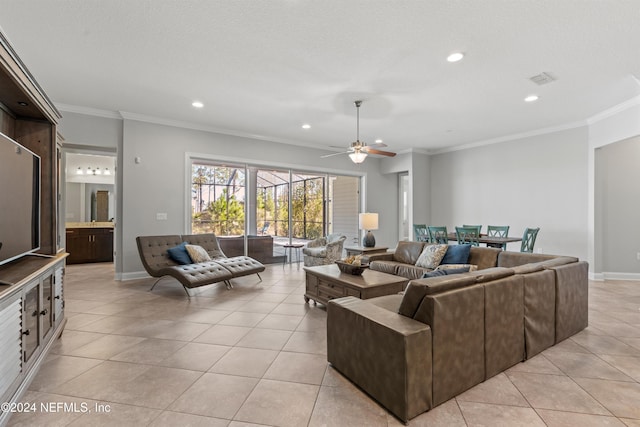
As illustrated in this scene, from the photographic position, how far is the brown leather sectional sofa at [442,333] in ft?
5.55

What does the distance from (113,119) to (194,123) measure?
50.2 inches

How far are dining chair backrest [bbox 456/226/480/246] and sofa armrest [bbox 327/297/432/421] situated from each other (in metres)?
3.83

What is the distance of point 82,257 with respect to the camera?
6770 millimetres

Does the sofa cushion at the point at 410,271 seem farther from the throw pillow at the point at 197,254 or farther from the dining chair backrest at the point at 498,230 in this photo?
the throw pillow at the point at 197,254

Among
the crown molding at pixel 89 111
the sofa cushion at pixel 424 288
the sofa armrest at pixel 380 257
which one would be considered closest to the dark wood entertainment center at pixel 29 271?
the sofa cushion at pixel 424 288

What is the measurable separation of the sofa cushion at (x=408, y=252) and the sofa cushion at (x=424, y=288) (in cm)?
278

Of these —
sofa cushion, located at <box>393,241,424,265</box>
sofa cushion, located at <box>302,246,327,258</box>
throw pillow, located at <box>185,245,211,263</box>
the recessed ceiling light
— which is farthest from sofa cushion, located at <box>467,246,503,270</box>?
throw pillow, located at <box>185,245,211,263</box>

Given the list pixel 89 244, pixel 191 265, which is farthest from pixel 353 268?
pixel 89 244

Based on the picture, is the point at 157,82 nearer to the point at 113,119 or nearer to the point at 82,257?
the point at 113,119

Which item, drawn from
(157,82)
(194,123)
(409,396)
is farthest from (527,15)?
(194,123)

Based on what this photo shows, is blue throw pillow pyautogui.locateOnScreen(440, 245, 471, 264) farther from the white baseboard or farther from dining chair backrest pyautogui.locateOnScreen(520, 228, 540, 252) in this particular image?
the white baseboard

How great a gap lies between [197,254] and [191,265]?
0.37 metres

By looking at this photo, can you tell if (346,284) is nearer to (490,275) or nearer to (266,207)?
(490,275)

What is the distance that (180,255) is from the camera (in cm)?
472
